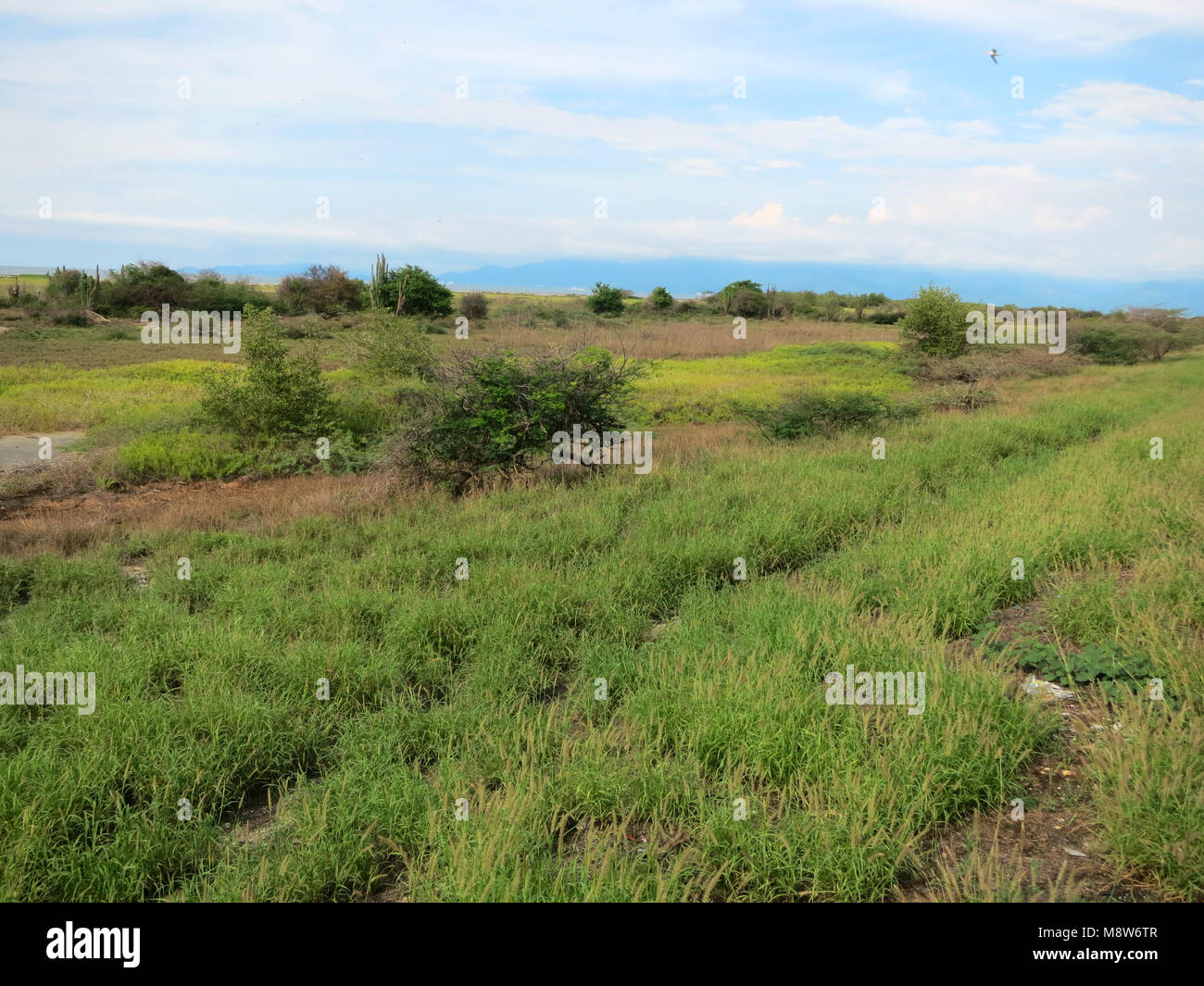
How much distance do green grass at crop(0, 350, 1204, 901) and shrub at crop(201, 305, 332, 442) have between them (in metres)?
6.62

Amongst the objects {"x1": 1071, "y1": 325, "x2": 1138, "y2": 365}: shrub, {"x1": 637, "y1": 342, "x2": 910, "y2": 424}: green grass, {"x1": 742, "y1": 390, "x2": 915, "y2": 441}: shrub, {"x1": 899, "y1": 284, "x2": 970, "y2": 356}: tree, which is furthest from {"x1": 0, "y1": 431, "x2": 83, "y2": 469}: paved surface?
{"x1": 1071, "y1": 325, "x2": 1138, "y2": 365}: shrub

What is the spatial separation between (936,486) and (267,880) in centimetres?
983

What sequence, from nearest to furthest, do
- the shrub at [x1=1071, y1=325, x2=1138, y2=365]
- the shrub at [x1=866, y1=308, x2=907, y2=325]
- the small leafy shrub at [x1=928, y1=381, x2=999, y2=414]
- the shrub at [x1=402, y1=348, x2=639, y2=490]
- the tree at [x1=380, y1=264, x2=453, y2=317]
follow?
the shrub at [x1=402, y1=348, x2=639, y2=490], the small leafy shrub at [x1=928, y1=381, x2=999, y2=414], the shrub at [x1=1071, y1=325, x2=1138, y2=365], the tree at [x1=380, y1=264, x2=453, y2=317], the shrub at [x1=866, y1=308, x2=907, y2=325]

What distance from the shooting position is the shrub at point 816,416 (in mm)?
15203

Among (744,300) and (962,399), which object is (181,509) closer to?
(962,399)

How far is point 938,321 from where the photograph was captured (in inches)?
1225

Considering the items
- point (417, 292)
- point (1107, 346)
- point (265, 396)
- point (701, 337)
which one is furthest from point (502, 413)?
point (417, 292)

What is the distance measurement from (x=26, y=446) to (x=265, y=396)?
4.68m

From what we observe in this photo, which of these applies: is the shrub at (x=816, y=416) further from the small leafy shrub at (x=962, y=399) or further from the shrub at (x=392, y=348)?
the shrub at (x=392, y=348)

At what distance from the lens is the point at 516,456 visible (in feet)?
38.9

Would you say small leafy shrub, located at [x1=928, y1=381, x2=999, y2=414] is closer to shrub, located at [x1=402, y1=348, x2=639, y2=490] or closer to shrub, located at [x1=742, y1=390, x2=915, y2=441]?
shrub, located at [x1=742, y1=390, x2=915, y2=441]

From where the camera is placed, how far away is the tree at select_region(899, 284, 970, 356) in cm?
3098
